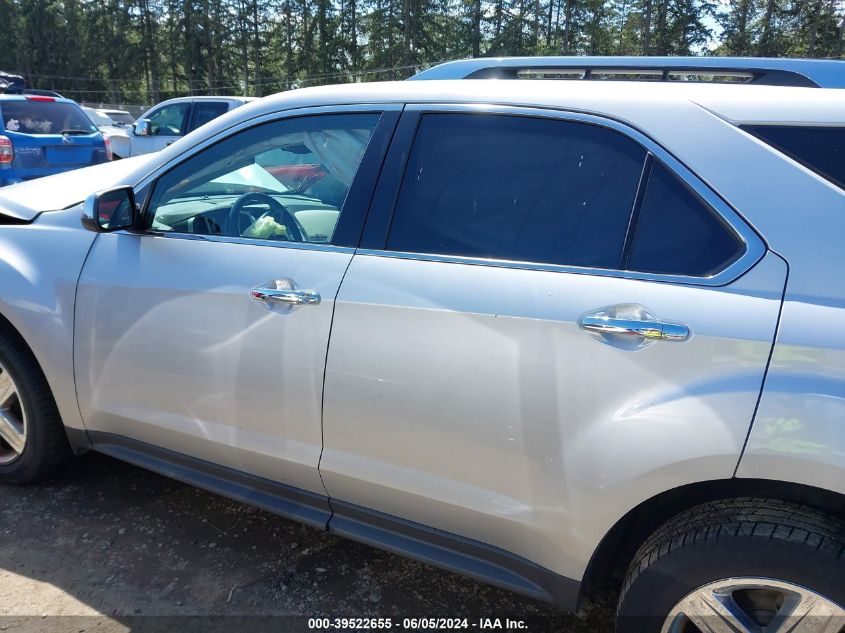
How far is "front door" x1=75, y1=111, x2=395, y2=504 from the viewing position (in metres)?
2.11

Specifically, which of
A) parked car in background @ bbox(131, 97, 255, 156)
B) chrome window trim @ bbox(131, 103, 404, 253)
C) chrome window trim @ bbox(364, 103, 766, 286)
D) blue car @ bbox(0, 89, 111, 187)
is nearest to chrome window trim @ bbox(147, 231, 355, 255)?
chrome window trim @ bbox(131, 103, 404, 253)

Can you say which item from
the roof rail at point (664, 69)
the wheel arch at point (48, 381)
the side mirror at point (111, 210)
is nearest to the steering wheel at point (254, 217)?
the side mirror at point (111, 210)

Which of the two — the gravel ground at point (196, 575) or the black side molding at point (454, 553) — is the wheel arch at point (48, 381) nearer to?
the gravel ground at point (196, 575)

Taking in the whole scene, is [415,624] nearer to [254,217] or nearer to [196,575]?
[196,575]

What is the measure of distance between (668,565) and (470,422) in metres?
0.63

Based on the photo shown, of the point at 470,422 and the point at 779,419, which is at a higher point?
the point at 779,419

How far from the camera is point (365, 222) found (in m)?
2.10

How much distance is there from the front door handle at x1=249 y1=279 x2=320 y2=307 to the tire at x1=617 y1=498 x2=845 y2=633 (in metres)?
1.23

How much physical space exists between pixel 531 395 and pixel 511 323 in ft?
0.66

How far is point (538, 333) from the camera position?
1729 mm

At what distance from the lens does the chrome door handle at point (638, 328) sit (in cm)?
158

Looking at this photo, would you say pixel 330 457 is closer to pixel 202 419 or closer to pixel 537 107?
pixel 202 419

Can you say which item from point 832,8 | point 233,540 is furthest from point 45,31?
point 233,540

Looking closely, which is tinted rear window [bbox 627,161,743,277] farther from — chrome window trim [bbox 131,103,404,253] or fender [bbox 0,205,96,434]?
fender [bbox 0,205,96,434]
